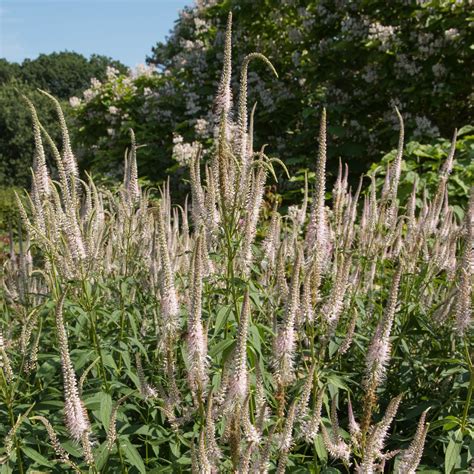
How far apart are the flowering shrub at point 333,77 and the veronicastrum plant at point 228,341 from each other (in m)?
6.01

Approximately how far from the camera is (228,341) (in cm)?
286

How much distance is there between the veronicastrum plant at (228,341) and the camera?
8.05 feet

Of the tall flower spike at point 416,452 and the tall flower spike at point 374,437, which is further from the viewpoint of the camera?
the tall flower spike at point 374,437

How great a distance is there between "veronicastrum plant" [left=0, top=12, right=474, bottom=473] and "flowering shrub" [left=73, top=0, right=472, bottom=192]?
6.01 m

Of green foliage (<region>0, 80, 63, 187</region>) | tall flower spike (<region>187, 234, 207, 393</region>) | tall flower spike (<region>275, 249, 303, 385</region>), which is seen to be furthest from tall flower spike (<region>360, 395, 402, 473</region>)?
green foliage (<region>0, 80, 63, 187</region>)

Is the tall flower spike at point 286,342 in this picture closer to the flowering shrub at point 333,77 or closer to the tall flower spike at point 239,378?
the tall flower spike at point 239,378

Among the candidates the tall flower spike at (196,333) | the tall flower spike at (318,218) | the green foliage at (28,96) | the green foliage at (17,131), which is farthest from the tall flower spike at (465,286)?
the green foliage at (17,131)

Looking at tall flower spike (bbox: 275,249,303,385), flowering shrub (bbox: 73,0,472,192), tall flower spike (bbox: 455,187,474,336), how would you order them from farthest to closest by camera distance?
1. flowering shrub (bbox: 73,0,472,192)
2. tall flower spike (bbox: 455,187,474,336)
3. tall flower spike (bbox: 275,249,303,385)

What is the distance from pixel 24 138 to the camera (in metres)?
42.4

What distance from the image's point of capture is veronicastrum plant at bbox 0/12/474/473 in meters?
2.46

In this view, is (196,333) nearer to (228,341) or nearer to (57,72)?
(228,341)

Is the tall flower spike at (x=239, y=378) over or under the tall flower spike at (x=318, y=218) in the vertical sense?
under

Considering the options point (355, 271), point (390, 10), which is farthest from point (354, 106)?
point (355, 271)

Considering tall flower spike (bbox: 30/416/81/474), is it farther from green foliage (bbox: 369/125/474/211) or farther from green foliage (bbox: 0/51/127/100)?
green foliage (bbox: 0/51/127/100)
